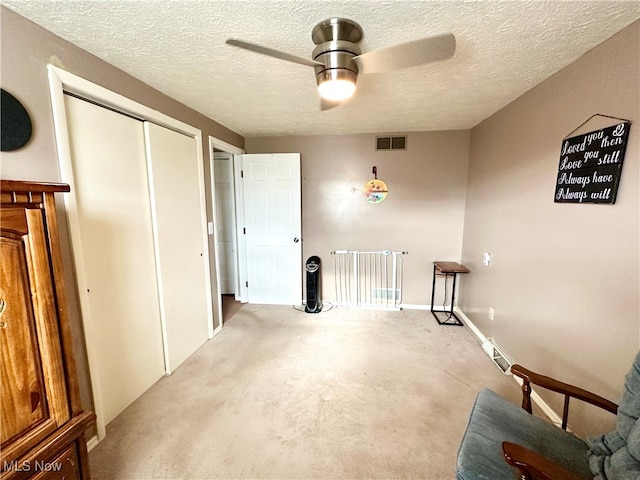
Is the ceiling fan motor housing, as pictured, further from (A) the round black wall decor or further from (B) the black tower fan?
(B) the black tower fan

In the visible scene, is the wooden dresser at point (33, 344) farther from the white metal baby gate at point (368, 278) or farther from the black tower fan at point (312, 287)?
the white metal baby gate at point (368, 278)

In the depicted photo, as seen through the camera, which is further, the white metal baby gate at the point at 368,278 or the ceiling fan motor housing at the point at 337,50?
the white metal baby gate at the point at 368,278

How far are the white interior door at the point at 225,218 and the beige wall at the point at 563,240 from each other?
3.13 metres

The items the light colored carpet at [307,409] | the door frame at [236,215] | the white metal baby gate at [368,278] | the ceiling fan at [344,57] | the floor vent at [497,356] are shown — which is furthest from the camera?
the white metal baby gate at [368,278]

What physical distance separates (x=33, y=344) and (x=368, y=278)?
328 cm

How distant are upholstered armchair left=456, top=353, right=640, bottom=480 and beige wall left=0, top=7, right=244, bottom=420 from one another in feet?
6.98

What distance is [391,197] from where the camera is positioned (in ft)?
11.7

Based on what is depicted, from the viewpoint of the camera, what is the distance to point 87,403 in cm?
165

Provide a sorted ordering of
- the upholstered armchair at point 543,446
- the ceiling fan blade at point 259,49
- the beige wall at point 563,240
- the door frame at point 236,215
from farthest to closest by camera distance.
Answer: the door frame at point 236,215
the beige wall at point 563,240
the ceiling fan blade at point 259,49
the upholstered armchair at point 543,446

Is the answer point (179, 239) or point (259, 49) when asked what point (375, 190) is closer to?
point (179, 239)

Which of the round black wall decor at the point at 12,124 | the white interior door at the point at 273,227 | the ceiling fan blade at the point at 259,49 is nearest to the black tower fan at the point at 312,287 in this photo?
the white interior door at the point at 273,227

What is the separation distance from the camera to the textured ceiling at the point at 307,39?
1.20m

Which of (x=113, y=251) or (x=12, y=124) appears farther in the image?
(x=113, y=251)

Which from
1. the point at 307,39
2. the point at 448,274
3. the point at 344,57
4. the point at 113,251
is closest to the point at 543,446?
the point at 344,57
